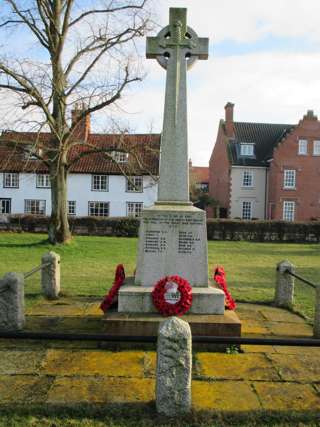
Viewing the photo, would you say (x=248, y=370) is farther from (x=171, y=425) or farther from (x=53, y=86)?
(x=53, y=86)

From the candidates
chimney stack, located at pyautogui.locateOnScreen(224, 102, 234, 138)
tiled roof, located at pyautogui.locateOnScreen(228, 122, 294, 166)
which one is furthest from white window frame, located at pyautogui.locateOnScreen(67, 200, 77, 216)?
chimney stack, located at pyautogui.locateOnScreen(224, 102, 234, 138)

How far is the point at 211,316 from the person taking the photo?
6043mm

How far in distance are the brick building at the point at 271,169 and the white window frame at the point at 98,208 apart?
12.1 metres

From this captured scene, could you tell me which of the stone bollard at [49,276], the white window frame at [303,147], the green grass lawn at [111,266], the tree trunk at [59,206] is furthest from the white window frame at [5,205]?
the stone bollard at [49,276]

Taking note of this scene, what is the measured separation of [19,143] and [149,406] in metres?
16.7

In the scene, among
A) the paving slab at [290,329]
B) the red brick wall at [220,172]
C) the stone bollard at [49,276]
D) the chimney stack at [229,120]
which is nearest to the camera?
the paving slab at [290,329]

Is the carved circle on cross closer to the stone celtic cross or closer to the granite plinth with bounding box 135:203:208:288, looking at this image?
the stone celtic cross

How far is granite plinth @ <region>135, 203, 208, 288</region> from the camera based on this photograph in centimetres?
641

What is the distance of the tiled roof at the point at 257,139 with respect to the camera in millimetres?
41875

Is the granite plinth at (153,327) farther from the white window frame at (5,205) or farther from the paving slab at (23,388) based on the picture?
the white window frame at (5,205)

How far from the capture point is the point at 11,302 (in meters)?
6.29

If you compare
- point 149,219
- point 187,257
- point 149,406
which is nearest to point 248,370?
point 149,406

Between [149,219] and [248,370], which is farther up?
[149,219]

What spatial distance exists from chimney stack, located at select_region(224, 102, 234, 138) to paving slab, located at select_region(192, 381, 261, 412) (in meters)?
40.5
